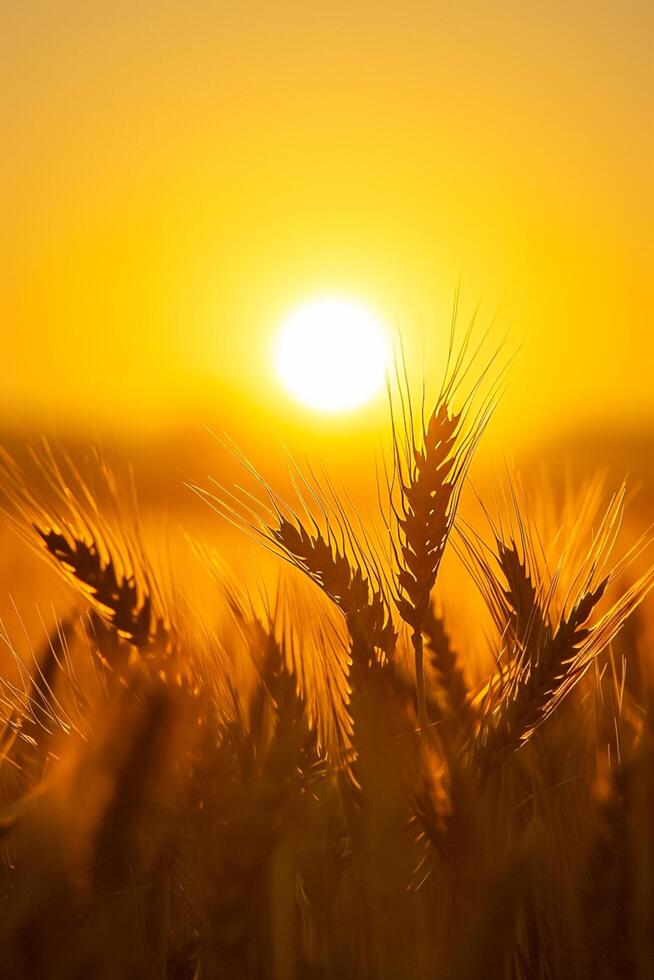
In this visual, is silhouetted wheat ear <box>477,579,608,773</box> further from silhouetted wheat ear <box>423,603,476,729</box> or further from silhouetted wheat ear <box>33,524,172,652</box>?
silhouetted wheat ear <box>33,524,172,652</box>

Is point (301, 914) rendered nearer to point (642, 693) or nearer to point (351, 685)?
point (351, 685)

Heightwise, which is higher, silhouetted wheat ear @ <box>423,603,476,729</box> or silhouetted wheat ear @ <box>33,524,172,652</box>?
silhouetted wheat ear @ <box>423,603,476,729</box>

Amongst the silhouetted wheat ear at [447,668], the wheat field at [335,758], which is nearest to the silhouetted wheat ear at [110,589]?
the wheat field at [335,758]

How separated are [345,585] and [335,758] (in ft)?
0.32

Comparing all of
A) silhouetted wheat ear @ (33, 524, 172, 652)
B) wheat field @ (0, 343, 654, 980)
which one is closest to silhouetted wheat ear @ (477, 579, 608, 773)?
wheat field @ (0, 343, 654, 980)

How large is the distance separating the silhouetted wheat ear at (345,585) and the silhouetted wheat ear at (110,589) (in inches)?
3.7

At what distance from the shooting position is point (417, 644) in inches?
18.8

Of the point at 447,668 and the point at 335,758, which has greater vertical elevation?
the point at 447,668

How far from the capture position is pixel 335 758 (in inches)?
20.1

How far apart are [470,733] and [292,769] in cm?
11

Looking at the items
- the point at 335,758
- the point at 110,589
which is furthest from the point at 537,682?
the point at 110,589

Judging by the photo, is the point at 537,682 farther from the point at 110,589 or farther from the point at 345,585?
the point at 110,589

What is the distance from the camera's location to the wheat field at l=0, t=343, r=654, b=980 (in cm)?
49

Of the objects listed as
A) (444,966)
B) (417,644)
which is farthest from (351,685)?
(444,966)
